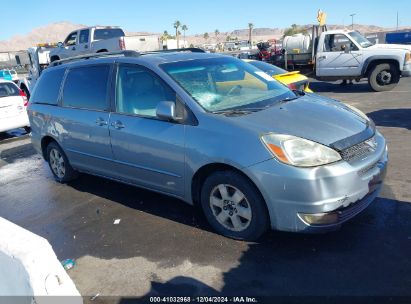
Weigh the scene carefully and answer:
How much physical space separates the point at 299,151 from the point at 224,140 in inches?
26.2

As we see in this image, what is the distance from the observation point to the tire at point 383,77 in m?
12.9

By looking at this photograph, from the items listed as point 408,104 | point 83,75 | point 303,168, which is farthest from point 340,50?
point 303,168

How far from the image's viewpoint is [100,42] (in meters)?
16.0

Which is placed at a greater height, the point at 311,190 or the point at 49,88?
the point at 49,88

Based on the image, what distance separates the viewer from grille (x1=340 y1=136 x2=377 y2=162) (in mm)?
3306

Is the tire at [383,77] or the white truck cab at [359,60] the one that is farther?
the tire at [383,77]

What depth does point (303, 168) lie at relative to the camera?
3.17 metres

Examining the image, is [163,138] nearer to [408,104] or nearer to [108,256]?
[108,256]

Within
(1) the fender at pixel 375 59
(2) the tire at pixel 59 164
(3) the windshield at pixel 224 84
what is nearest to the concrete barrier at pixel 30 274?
(3) the windshield at pixel 224 84

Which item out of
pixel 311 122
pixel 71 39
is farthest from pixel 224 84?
pixel 71 39

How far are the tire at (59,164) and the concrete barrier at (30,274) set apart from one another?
399 centimetres

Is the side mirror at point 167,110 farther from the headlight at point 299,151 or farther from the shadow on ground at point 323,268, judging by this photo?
the shadow on ground at point 323,268

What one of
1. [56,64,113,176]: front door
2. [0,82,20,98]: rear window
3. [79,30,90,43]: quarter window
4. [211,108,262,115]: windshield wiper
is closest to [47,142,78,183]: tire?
[56,64,113,176]: front door

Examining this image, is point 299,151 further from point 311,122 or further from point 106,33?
point 106,33
